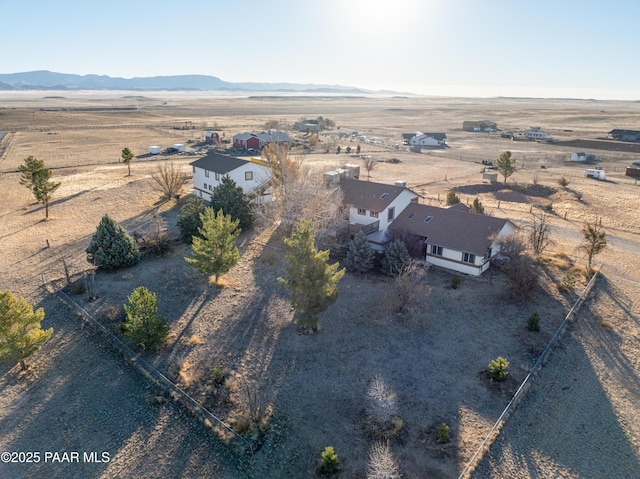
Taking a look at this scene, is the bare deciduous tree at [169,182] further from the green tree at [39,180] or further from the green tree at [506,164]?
the green tree at [506,164]

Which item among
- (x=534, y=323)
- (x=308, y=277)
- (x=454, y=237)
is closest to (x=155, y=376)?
(x=308, y=277)

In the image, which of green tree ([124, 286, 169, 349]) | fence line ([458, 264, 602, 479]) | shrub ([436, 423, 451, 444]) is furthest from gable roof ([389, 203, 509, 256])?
green tree ([124, 286, 169, 349])

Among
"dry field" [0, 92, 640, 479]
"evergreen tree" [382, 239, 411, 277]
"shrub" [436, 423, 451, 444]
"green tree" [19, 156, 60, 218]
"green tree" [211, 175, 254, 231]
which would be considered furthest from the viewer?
"green tree" [19, 156, 60, 218]

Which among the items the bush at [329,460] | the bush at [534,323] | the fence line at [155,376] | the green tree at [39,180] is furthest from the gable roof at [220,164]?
the bush at [329,460]

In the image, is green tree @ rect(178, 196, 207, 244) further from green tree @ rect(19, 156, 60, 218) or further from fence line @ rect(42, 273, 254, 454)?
green tree @ rect(19, 156, 60, 218)

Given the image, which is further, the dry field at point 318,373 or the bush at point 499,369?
the bush at point 499,369

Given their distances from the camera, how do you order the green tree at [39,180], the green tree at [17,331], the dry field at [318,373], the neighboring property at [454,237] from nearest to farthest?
the dry field at [318,373] → the green tree at [17,331] → the neighboring property at [454,237] → the green tree at [39,180]
